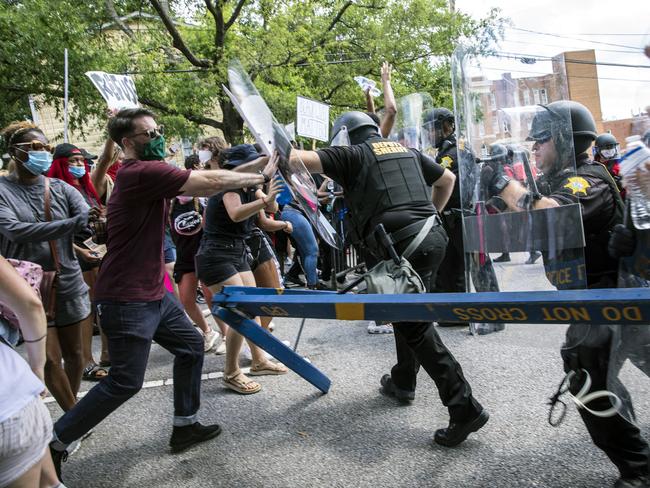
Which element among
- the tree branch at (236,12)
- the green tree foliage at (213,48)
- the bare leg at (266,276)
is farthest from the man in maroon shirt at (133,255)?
the tree branch at (236,12)

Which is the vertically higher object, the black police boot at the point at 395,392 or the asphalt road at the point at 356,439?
the black police boot at the point at 395,392

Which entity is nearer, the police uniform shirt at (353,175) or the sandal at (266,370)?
the police uniform shirt at (353,175)

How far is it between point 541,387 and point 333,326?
260 cm

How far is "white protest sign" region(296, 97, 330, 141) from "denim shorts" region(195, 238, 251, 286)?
2.83 metres

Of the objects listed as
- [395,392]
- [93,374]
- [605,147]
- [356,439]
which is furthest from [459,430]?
[605,147]

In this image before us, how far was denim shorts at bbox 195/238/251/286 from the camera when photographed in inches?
160

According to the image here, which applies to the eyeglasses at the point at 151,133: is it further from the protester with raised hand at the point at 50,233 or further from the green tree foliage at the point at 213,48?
the green tree foliage at the point at 213,48

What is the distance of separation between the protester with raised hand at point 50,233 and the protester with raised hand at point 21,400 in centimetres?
169

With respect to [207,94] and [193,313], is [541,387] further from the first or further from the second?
[207,94]

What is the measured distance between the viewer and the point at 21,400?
166 centimetres

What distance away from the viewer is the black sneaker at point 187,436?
10.5 ft

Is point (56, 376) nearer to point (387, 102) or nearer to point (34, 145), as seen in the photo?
point (34, 145)

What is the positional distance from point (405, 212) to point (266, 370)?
6.59 ft

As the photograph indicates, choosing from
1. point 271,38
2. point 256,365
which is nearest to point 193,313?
point 256,365
